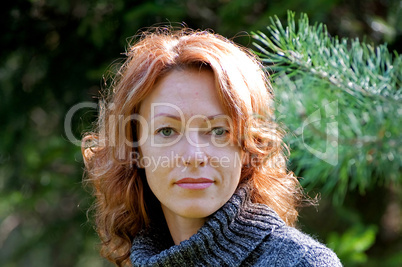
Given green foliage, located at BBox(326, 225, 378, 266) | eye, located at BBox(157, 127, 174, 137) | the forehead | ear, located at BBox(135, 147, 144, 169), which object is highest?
the forehead

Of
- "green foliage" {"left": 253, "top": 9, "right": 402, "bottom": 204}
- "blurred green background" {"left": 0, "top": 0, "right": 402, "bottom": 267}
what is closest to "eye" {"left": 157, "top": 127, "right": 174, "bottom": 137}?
"green foliage" {"left": 253, "top": 9, "right": 402, "bottom": 204}

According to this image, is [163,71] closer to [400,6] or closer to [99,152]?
[99,152]

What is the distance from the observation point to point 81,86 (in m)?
2.07

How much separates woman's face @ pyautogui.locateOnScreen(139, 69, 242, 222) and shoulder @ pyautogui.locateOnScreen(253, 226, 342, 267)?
0.13 meters

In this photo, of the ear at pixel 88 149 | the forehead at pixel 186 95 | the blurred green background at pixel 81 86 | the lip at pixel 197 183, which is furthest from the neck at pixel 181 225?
the blurred green background at pixel 81 86

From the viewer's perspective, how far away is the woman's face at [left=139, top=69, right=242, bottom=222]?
111 cm

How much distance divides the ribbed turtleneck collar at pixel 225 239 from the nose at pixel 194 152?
0.43 ft

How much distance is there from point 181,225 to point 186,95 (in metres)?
0.31

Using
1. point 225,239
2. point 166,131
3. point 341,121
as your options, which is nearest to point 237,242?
point 225,239

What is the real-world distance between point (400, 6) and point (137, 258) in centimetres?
115

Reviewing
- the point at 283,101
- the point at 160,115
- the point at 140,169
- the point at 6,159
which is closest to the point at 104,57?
the point at 6,159

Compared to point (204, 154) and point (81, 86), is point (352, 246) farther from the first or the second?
point (81, 86)

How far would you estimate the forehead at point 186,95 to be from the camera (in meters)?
1.12

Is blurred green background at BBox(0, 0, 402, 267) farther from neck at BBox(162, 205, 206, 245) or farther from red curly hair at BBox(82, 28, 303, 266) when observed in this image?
neck at BBox(162, 205, 206, 245)
